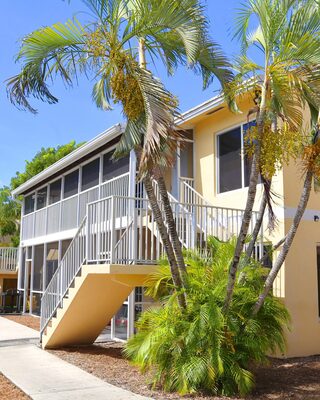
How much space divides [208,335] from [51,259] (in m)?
11.9

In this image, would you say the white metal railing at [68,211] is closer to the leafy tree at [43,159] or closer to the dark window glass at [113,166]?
the dark window glass at [113,166]

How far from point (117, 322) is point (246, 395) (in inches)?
258

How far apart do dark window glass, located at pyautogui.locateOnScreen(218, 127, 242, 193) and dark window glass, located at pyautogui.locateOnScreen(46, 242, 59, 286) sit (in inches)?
302

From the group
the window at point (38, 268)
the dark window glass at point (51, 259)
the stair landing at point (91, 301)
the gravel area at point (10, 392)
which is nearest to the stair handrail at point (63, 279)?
the stair landing at point (91, 301)

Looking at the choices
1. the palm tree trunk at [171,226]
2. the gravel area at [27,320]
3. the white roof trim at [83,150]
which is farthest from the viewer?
the gravel area at [27,320]

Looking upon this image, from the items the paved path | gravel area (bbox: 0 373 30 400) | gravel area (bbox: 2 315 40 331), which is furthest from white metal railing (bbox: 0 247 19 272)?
gravel area (bbox: 0 373 30 400)

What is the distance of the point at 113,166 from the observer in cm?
1451

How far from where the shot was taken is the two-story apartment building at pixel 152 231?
9484 millimetres

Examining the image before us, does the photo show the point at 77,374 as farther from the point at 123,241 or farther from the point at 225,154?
the point at 225,154

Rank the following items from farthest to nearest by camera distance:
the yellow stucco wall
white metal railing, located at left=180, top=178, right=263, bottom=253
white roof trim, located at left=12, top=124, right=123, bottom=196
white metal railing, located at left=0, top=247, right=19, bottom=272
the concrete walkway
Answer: white metal railing, located at left=0, top=247, right=19, bottom=272
white roof trim, located at left=12, top=124, right=123, bottom=196
the yellow stucco wall
white metal railing, located at left=180, top=178, right=263, bottom=253
the concrete walkway

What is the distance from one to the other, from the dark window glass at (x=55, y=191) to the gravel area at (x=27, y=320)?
4.64 meters

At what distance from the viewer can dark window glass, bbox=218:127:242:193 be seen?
12148mm

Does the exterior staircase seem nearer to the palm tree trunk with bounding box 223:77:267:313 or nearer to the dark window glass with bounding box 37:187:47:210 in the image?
the palm tree trunk with bounding box 223:77:267:313

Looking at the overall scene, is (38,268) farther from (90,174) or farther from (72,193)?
(90,174)
